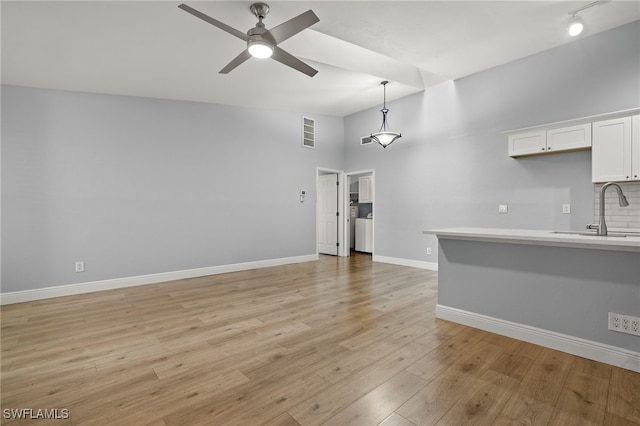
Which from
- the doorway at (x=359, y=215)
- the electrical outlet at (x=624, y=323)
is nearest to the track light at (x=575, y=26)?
the electrical outlet at (x=624, y=323)

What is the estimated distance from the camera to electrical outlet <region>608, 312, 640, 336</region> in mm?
2107

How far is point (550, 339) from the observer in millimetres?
2473

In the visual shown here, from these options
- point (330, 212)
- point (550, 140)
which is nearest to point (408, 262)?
point (330, 212)

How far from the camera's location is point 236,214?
5727mm

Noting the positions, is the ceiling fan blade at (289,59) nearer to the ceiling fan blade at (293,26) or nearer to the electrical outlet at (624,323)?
the ceiling fan blade at (293,26)

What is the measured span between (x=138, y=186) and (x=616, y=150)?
655 cm

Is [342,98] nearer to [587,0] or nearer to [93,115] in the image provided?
[587,0]

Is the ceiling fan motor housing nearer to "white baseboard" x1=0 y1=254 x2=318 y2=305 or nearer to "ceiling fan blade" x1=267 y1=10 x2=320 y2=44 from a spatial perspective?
"ceiling fan blade" x1=267 y1=10 x2=320 y2=44

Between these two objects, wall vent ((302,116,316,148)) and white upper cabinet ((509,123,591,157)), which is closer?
white upper cabinet ((509,123,591,157))

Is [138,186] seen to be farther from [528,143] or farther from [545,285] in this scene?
[528,143]

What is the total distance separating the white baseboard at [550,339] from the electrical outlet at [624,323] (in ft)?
0.47

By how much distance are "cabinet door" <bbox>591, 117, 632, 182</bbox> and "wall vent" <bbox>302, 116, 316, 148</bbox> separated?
15.8ft

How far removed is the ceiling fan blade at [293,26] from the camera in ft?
7.93

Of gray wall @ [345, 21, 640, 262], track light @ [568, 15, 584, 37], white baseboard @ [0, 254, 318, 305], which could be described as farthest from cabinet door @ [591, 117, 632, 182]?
white baseboard @ [0, 254, 318, 305]
